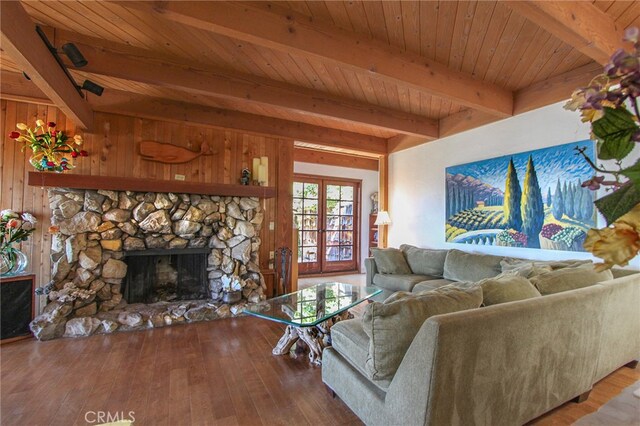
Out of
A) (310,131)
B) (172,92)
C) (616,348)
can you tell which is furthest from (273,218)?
(616,348)

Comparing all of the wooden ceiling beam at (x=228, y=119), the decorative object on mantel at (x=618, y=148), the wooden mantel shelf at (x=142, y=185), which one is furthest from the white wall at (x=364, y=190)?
the decorative object on mantel at (x=618, y=148)

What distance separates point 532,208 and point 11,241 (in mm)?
5406

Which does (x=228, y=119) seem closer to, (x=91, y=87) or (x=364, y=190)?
(x=91, y=87)

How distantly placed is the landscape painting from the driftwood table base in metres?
2.33

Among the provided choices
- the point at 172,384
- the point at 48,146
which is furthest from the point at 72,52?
the point at 172,384

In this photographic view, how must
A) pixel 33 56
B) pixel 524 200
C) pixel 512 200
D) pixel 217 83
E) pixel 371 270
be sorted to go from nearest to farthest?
pixel 33 56, pixel 217 83, pixel 524 200, pixel 512 200, pixel 371 270

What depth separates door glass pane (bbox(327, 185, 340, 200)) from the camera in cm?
642

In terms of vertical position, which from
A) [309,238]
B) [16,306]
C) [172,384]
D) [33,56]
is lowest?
[172,384]

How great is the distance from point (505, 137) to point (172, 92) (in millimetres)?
4080

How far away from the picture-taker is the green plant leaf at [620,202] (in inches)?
21.1

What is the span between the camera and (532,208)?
3172 millimetres

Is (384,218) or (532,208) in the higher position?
(532,208)

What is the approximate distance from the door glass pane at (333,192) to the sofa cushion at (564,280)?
4.71 m

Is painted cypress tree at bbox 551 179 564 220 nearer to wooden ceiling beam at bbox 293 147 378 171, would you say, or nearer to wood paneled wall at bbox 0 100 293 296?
wood paneled wall at bbox 0 100 293 296
